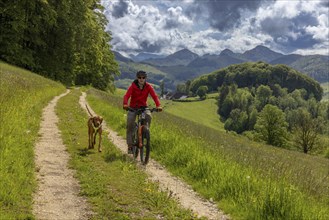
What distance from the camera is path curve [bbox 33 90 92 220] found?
7.05m

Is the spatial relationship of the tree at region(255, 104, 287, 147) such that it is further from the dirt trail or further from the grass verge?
the dirt trail

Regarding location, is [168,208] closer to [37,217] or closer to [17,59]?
[37,217]

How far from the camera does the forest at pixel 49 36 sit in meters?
46.5

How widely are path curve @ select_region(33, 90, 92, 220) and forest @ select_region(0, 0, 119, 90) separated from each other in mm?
37678

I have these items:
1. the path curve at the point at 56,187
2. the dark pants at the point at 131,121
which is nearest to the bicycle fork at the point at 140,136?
the dark pants at the point at 131,121

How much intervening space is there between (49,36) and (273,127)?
44569 millimetres

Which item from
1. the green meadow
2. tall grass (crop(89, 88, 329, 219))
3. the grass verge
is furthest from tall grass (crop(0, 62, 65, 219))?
tall grass (crop(89, 88, 329, 219))

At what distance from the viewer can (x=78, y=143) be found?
1401cm

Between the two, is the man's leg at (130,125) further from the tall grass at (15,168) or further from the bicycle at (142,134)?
the tall grass at (15,168)

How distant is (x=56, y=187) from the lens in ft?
28.1

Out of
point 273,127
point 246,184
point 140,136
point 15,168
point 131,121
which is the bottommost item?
point 273,127

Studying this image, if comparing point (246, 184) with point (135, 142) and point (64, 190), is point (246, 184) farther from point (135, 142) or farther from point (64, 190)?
point (135, 142)

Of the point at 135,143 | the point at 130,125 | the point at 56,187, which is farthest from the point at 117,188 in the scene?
the point at 130,125

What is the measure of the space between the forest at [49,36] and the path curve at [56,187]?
124ft
